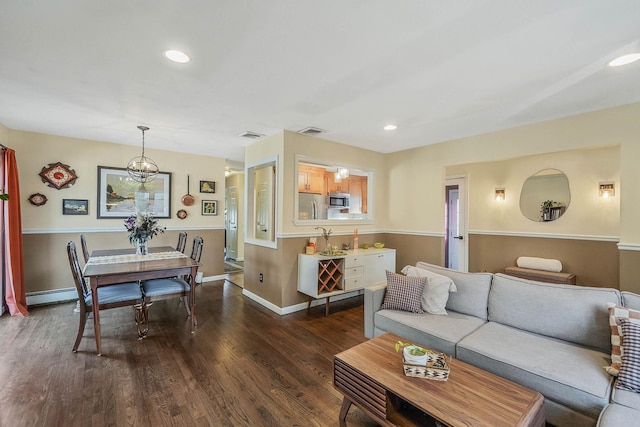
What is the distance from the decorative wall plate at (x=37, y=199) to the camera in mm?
4025

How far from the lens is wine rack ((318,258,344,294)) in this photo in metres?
3.78

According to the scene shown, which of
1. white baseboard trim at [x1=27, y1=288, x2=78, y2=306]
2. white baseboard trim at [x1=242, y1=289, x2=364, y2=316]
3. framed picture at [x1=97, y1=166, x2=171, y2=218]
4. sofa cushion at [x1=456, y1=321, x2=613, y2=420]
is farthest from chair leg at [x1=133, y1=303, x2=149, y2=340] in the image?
sofa cushion at [x1=456, y1=321, x2=613, y2=420]

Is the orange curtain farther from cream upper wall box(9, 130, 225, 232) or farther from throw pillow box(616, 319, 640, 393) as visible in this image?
throw pillow box(616, 319, 640, 393)

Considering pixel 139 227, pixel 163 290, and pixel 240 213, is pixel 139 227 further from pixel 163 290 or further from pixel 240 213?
pixel 240 213

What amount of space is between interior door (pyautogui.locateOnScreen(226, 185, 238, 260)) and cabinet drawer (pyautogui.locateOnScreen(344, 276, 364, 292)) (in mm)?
4397

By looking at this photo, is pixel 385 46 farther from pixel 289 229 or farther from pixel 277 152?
pixel 289 229

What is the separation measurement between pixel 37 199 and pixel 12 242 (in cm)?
75

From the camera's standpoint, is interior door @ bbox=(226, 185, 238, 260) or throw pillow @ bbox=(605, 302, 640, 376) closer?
throw pillow @ bbox=(605, 302, 640, 376)

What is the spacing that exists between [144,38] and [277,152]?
7.15 ft

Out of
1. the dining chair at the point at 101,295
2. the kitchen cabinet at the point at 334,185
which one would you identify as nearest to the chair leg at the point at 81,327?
the dining chair at the point at 101,295

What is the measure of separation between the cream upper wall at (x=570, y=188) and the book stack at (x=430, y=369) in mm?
3837

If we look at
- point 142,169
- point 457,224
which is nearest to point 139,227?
point 142,169

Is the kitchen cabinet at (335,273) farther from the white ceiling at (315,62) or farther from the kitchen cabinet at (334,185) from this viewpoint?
the kitchen cabinet at (334,185)

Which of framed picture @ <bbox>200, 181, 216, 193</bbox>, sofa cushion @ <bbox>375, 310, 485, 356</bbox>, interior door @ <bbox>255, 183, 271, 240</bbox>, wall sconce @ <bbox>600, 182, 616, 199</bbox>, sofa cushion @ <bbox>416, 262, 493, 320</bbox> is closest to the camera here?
sofa cushion @ <bbox>375, 310, 485, 356</bbox>
